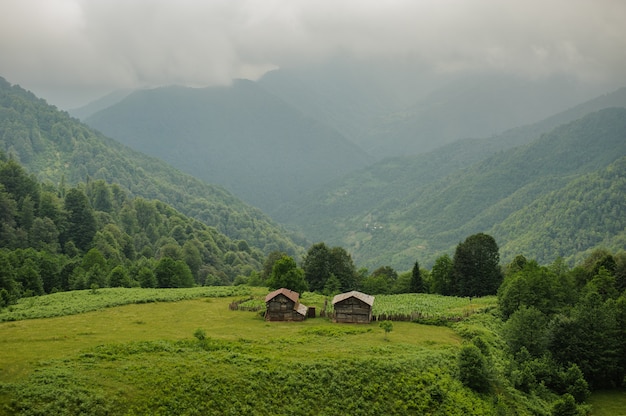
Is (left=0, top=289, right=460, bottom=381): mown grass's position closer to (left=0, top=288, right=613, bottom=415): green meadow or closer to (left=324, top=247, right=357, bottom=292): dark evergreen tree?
(left=0, top=288, right=613, bottom=415): green meadow

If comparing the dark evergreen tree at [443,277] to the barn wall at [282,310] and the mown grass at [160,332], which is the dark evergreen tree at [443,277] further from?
the barn wall at [282,310]

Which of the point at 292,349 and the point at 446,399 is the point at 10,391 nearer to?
the point at 292,349

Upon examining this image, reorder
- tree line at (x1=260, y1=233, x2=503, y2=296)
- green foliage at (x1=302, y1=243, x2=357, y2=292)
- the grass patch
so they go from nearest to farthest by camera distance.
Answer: the grass patch
tree line at (x1=260, y1=233, x2=503, y2=296)
green foliage at (x1=302, y1=243, x2=357, y2=292)

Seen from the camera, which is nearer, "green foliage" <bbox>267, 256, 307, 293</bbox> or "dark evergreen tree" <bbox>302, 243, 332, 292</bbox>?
"green foliage" <bbox>267, 256, 307, 293</bbox>

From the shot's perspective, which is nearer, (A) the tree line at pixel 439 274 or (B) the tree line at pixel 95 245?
(B) the tree line at pixel 95 245

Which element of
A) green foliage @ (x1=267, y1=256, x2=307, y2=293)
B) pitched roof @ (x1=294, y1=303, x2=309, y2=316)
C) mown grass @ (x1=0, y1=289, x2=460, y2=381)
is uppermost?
green foliage @ (x1=267, y1=256, x2=307, y2=293)

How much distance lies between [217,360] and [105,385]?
871cm

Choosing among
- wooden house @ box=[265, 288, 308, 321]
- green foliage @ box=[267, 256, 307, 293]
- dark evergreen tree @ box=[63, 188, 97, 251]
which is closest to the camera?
wooden house @ box=[265, 288, 308, 321]

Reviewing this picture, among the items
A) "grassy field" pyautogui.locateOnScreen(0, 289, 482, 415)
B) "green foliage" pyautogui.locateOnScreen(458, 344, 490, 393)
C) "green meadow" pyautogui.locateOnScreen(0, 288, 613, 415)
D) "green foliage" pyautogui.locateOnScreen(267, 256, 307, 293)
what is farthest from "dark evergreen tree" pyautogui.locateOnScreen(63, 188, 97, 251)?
"green foliage" pyautogui.locateOnScreen(458, 344, 490, 393)

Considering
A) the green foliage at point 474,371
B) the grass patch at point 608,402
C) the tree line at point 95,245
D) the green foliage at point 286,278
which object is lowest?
the grass patch at point 608,402

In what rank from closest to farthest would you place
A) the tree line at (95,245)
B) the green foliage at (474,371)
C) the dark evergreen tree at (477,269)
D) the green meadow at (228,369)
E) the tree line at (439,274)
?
the green meadow at (228,369)
the green foliage at (474,371)
the tree line at (95,245)
the dark evergreen tree at (477,269)
the tree line at (439,274)

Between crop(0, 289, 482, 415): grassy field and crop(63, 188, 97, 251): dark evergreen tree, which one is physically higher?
crop(63, 188, 97, 251): dark evergreen tree

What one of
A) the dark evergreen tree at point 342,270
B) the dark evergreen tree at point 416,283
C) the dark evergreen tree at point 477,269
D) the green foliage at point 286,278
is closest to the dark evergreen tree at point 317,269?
the dark evergreen tree at point 342,270

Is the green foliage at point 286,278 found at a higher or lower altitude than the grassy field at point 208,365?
higher
